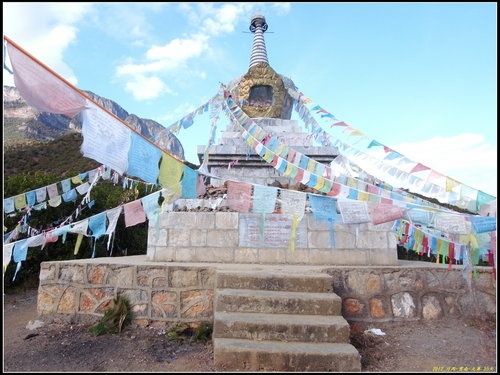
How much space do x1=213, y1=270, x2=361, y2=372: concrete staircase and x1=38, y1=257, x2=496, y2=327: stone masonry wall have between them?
795mm

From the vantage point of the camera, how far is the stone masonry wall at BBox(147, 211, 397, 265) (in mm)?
6324

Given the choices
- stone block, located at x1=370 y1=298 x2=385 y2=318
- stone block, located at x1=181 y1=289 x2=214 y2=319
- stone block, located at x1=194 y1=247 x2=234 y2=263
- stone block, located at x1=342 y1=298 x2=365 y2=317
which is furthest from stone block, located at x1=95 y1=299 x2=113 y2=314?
stone block, located at x1=370 y1=298 x2=385 y2=318

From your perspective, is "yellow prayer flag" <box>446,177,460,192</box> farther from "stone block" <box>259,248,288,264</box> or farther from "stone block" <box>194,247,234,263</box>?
"stone block" <box>194,247,234,263</box>

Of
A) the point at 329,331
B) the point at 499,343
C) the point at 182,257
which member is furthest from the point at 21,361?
the point at 499,343

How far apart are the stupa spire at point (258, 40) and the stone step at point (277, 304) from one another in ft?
38.6

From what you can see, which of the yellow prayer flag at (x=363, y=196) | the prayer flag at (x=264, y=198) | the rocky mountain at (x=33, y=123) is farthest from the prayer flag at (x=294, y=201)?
the rocky mountain at (x=33, y=123)

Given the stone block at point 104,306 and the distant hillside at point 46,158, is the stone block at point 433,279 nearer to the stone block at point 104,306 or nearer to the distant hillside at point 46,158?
the stone block at point 104,306

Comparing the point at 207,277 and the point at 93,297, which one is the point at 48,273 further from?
the point at 207,277

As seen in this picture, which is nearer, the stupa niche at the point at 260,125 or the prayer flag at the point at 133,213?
the prayer flag at the point at 133,213

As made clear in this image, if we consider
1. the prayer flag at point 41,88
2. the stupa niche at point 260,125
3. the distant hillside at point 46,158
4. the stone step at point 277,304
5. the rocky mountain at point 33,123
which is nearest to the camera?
the prayer flag at point 41,88

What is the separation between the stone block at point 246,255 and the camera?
6328 mm

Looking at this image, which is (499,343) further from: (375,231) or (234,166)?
(234,166)

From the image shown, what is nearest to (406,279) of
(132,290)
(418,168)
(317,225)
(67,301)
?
(317,225)

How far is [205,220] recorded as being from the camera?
21.5ft
